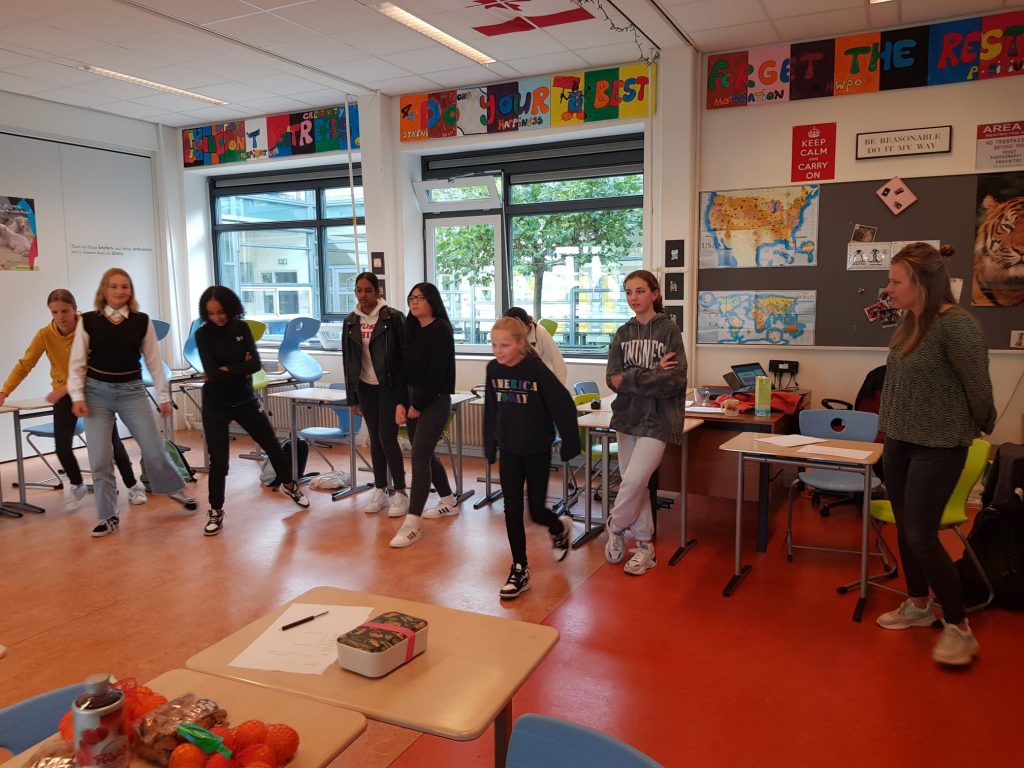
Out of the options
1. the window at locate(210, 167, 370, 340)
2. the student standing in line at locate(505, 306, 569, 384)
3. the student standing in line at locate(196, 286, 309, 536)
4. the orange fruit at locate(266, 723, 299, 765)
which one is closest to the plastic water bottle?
the orange fruit at locate(266, 723, 299, 765)

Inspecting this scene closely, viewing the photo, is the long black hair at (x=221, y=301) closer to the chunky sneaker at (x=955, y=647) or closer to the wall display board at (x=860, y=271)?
the wall display board at (x=860, y=271)

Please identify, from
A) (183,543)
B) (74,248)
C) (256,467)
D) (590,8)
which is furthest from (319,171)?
(183,543)

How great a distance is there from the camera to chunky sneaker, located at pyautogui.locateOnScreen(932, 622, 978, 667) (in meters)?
2.96

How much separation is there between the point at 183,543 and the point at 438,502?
5.44ft

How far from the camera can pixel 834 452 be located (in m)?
3.59

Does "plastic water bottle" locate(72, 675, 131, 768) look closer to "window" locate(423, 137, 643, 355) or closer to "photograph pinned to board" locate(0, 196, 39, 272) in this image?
"window" locate(423, 137, 643, 355)

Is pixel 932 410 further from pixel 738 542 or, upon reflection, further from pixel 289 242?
pixel 289 242

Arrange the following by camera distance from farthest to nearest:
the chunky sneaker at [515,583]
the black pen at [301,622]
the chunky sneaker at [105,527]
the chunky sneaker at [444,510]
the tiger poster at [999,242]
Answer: the chunky sneaker at [444,510] < the tiger poster at [999,242] < the chunky sneaker at [105,527] < the chunky sneaker at [515,583] < the black pen at [301,622]

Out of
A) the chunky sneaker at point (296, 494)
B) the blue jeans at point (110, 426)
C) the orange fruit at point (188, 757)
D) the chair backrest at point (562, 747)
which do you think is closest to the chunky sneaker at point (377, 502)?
the chunky sneaker at point (296, 494)

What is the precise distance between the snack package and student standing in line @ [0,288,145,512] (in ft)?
14.4

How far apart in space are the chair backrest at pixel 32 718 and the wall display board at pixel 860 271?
203 inches

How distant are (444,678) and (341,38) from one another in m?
5.03

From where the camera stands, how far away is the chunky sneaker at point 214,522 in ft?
15.8

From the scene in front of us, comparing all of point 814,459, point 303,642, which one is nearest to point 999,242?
point 814,459
